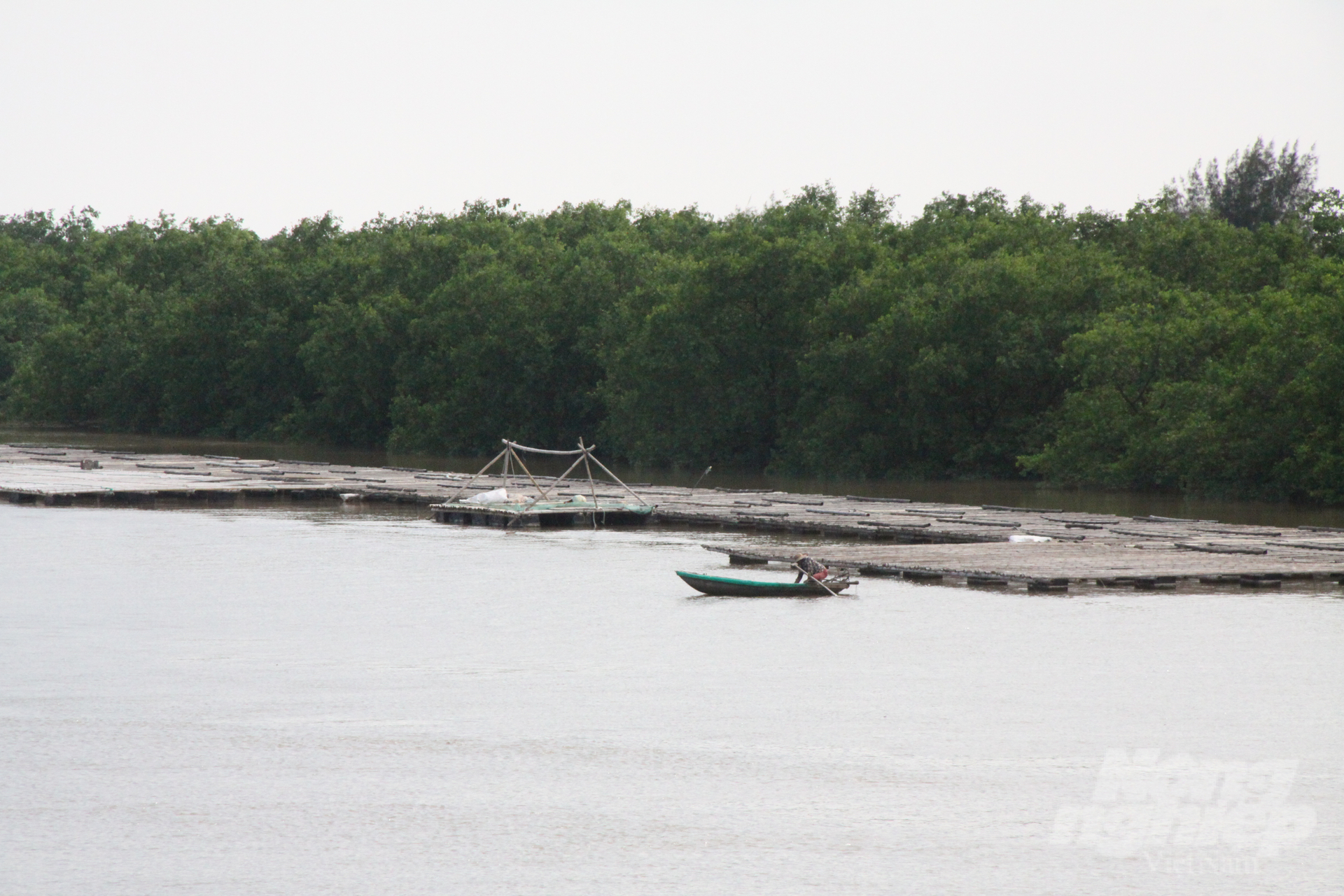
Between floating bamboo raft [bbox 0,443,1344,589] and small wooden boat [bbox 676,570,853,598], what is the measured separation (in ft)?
10.3

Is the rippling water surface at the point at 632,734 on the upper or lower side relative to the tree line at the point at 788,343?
lower

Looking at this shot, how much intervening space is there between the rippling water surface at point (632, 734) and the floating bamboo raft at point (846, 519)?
155 centimetres

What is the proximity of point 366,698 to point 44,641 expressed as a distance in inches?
281

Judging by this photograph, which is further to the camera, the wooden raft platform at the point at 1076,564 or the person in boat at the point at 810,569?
the wooden raft platform at the point at 1076,564

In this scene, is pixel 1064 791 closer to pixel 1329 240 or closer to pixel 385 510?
pixel 385 510

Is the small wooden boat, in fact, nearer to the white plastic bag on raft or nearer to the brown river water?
the brown river water

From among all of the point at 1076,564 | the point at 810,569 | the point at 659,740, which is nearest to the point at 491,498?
the point at 810,569

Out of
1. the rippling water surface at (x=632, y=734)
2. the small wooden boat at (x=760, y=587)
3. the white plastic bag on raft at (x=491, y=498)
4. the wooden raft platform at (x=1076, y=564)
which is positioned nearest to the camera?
the rippling water surface at (x=632, y=734)

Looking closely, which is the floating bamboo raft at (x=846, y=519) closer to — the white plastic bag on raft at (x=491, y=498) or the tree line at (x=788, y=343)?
the white plastic bag on raft at (x=491, y=498)

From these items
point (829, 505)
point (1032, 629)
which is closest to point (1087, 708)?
point (1032, 629)

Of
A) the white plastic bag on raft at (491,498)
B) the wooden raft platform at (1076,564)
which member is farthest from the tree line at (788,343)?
the white plastic bag on raft at (491,498)

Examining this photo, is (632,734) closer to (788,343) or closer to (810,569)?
(810,569)

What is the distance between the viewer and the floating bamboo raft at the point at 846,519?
3250 centimetres

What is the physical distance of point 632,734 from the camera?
19.1 metres
